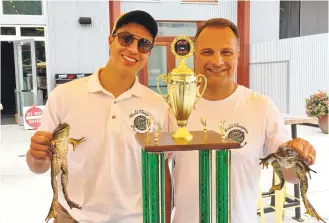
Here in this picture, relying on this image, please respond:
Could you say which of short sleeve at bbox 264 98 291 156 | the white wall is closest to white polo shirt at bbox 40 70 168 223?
short sleeve at bbox 264 98 291 156

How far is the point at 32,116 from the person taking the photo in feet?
32.3

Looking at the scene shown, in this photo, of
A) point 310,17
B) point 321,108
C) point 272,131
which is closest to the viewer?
point 272,131

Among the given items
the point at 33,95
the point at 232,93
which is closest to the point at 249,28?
the point at 33,95

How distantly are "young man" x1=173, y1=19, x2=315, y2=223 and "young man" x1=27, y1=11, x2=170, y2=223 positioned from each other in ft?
0.43

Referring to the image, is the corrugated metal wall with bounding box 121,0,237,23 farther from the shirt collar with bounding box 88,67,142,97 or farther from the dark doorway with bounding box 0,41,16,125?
the shirt collar with bounding box 88,67,142,97

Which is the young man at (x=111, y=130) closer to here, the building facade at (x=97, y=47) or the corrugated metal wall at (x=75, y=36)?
the building facade at (x=97, y=47)

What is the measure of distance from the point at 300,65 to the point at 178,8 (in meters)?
3.64

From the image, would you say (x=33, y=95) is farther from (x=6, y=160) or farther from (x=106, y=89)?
(x=106, y=89)

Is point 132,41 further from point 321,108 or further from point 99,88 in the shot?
point 321,108

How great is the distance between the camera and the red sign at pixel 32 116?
9.77 metres

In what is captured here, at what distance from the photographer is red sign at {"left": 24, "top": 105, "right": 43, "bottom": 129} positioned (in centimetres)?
977

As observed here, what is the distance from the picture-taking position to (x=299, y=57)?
400 inches

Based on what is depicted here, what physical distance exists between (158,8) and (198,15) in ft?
3.78

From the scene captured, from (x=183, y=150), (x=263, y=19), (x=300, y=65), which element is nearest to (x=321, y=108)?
(x=300, y=65)
